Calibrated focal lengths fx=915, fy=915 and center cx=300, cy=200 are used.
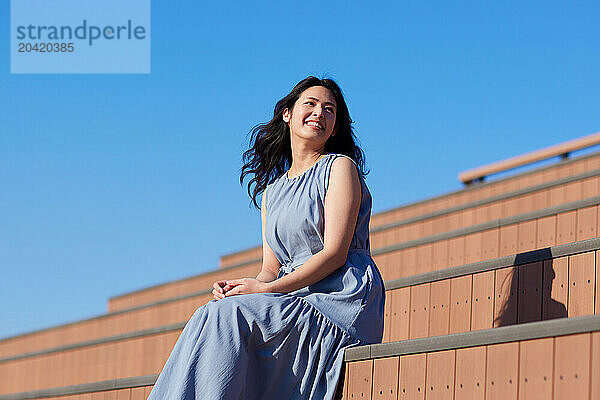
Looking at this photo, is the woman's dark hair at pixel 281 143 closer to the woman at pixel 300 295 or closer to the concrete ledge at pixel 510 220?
the woman at pixel 300 295

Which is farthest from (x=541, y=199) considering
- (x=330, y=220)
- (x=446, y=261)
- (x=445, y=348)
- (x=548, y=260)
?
(x=445, y=348)

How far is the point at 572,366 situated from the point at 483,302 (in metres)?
1.33

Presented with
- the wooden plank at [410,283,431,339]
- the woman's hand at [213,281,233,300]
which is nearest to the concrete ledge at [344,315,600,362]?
the woman's hand at [213,281,233,300]

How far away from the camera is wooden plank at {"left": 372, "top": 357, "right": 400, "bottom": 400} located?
2494 mm

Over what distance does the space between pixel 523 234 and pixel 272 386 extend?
5.92ft

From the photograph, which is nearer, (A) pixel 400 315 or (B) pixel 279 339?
(B) pixel 279 339

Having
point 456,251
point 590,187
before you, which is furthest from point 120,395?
point 590,187

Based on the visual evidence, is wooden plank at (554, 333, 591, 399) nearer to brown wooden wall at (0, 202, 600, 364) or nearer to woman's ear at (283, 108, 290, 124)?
woman's ear at (283, 108, 290, 124)

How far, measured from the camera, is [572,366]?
2008mm

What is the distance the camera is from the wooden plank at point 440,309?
3.49 meters

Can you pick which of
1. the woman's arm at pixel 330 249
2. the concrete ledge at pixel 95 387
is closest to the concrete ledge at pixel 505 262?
the woman's arm at pixel 330 249

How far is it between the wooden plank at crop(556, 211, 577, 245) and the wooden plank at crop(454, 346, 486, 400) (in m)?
1.63

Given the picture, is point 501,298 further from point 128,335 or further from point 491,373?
point 128,335

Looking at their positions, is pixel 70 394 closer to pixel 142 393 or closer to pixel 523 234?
pixel 142 393
